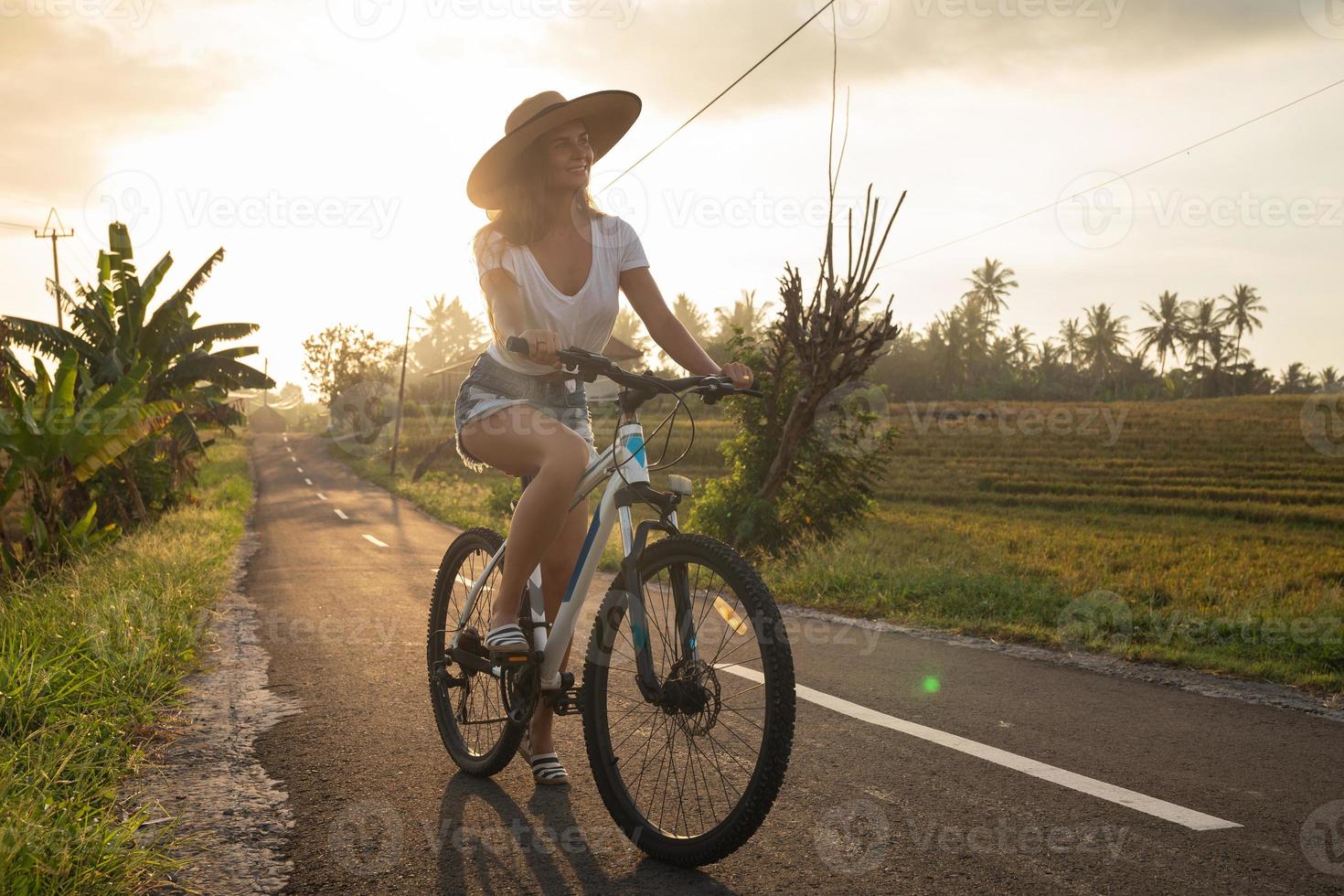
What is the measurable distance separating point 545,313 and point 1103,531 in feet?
70.7

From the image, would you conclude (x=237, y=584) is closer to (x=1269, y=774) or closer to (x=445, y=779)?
(x=445, y=779)

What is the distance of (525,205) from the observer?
325 centimetres

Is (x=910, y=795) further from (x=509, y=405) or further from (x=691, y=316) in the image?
(x=691, y=316)

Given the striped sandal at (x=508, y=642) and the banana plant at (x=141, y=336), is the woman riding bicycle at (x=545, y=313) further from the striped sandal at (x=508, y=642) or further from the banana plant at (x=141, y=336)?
the banana plant at (x=141, y=336)

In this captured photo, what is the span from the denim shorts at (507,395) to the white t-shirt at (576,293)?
5 centimetres

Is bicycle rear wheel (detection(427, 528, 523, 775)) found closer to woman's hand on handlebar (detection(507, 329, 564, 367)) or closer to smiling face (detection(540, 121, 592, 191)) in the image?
woman's hand on handlebar (detection(507, 329, 564, 367))

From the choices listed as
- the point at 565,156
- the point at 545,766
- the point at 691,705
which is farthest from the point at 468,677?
the point at 565,156

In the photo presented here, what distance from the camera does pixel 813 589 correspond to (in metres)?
8.69

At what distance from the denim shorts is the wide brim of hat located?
58cm

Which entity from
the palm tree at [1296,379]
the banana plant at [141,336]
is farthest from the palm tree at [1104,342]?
the banana plant at [141,336]

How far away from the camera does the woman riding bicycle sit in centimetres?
314

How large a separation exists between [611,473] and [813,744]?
1.64m

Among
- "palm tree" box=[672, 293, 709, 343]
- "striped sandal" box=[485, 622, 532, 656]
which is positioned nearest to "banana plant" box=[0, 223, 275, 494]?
"striped sandal" box=[485, 622, 532, 656]

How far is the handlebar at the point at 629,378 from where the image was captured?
107 inches
